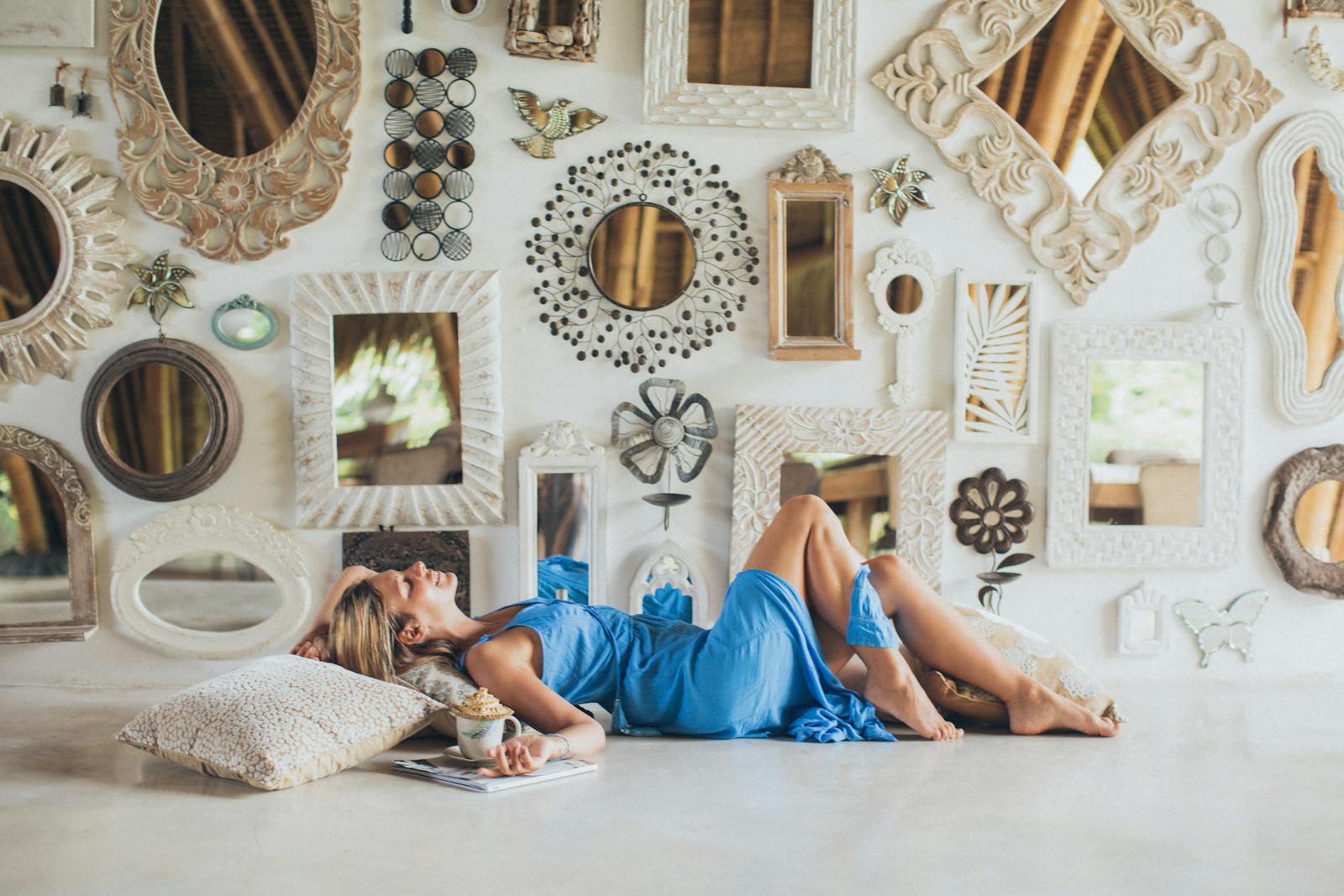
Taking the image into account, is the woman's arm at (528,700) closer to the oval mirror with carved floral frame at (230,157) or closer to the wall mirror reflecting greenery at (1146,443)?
the oval mirror with carved floral frame at (230,157)

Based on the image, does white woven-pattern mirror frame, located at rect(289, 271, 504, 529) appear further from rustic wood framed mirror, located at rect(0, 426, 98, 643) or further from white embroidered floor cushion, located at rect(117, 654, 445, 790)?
white embroidered floor cushion, located at rect(117, 654, 445, 790)

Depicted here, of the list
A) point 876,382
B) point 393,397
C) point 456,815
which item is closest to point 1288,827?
point 456,815

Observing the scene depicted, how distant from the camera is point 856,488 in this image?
3.72 m

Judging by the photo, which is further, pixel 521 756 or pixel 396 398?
pixel 396 398

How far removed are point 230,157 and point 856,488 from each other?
2.17 m

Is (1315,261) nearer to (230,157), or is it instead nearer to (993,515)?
(993,515)

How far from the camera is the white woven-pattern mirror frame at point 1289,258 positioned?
12.5 feet

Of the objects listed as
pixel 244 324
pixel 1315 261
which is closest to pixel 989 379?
pixel 1315 261

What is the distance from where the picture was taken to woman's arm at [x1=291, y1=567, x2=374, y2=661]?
9.38 feet

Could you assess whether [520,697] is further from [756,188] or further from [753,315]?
[756,188]

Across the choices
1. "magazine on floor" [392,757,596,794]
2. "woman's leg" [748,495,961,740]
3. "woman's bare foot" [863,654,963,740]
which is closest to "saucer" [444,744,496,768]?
"magazine on floor" [392,757,596,794]

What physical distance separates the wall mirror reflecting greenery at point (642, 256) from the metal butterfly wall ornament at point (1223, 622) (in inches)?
76.9

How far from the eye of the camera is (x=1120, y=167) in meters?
3.76

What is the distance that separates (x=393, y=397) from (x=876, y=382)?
A: 4.98 feet
